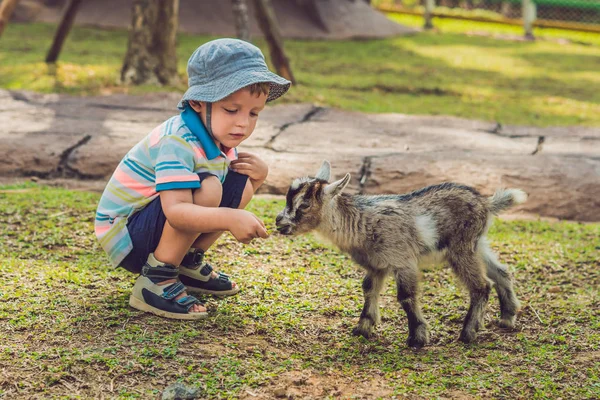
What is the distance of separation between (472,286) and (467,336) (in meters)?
0.22

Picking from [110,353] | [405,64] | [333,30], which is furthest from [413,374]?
[333,30]

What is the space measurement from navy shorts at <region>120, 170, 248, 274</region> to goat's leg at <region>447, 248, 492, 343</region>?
1.04m

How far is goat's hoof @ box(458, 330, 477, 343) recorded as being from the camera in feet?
11.7

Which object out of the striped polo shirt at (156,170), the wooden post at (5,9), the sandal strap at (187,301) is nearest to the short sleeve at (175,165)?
the striped polo shirt at (156,170)

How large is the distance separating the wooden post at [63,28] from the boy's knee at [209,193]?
547cm

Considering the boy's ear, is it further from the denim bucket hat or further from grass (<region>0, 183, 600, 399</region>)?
grass (<region>0, 183, 600, 399</region>)

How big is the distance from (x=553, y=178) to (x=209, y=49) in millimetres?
3204

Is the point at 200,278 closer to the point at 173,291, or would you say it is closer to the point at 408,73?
the point at 173,291

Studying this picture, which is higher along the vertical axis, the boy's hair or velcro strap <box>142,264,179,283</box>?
the boy's hair

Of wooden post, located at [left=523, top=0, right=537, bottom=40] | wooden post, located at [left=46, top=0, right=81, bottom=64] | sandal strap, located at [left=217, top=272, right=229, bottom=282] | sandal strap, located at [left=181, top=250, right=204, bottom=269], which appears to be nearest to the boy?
sandal strap, located at [left=181, top=250, right=204, bottom=269]

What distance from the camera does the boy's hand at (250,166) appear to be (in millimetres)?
3619

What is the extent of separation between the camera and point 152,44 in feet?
25.7

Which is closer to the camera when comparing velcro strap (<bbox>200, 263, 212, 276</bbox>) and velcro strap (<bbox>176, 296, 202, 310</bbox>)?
velcro strap (<bbox>176, 296, 202, 310</bbox>)

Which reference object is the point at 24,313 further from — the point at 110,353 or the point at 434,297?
the point at 434,297
